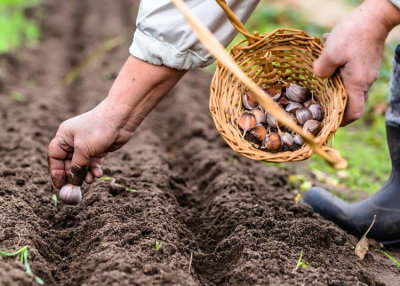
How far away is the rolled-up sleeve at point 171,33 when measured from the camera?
6.88 feet

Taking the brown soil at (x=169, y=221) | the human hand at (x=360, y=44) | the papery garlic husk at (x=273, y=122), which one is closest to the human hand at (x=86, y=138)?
the brown soil at (x=169, y=221)

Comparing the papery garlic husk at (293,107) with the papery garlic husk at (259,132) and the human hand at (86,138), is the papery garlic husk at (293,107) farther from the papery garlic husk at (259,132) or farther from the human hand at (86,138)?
the human hand at (86,138)

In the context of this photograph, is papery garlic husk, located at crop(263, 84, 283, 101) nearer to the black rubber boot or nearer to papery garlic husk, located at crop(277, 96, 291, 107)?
papery garlic husk, located at crop(277, 96, 291, 107)

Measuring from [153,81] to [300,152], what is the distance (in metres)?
0.67

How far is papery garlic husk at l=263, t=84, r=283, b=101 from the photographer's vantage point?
2375 mm

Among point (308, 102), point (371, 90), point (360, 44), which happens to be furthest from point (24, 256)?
point (371, 90)

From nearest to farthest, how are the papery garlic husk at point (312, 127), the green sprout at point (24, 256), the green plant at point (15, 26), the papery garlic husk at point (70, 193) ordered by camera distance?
the green sprout at point (24, 256)
the papery garlic husk at point (312, 127)
the papery garlic husk at point (70, 193)
the green plant at point (15, 26)

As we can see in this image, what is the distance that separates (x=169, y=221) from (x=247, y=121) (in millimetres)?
592

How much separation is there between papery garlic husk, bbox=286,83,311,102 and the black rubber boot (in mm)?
622

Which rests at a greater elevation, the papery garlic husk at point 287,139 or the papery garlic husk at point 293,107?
the papery garlic husk at point 293,107

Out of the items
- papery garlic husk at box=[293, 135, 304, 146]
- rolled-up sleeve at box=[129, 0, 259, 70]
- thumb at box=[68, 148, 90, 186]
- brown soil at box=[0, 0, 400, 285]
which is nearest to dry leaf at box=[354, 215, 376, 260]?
brown soil at box=[0, 0, 400, 285]

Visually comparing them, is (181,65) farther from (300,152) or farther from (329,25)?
(329,25)

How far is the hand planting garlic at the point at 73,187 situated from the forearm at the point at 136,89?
1.03 ft

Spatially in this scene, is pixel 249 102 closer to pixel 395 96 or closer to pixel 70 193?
pixel 395 96
